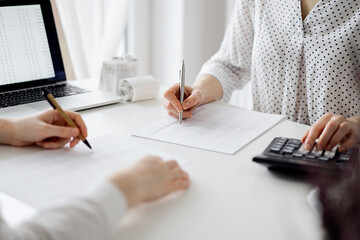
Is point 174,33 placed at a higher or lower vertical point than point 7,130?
lower

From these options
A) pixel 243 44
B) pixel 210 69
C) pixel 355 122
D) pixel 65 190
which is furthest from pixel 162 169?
pixel 243 44

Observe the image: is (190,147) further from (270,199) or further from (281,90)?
(281,90)

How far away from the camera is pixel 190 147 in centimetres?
111

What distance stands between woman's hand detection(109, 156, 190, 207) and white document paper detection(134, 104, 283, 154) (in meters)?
0.21

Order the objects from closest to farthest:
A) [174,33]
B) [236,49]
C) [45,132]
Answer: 1. [45,132]
2. [236,49]
3. [174,33]

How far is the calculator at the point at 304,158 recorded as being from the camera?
92 cm

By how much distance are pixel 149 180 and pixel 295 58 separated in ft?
2.85

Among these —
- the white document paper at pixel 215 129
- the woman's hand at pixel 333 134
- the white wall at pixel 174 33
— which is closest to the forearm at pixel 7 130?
the white document paper at pixel 215 129

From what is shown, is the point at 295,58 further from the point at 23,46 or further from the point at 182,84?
the point at 23,46

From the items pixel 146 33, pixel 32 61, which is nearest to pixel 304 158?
pixel 32 61

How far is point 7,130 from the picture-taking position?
1.09 m

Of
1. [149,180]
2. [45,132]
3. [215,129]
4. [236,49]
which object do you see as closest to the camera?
[149,180]

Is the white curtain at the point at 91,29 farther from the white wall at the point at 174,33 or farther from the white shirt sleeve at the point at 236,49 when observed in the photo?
the white shirt sleeve at the point at 236,49

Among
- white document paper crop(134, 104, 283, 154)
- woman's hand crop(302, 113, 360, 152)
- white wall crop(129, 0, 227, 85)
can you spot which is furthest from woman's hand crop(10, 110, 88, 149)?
white wall crop(129, 0, 227, 85)
